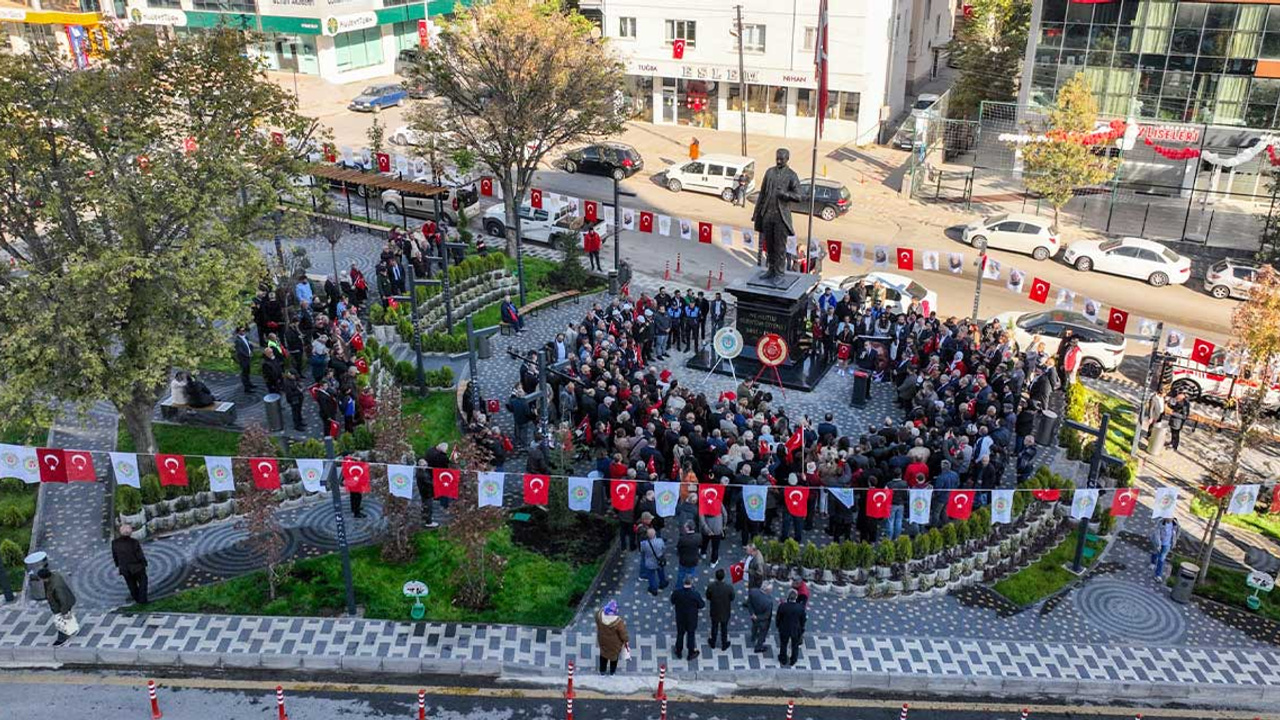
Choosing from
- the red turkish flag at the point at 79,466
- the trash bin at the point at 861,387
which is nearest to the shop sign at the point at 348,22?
the trash bin at the point at 861,387

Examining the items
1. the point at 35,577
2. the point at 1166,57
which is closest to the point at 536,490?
the point at 35,577

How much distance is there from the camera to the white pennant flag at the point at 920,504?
16359 millimetres

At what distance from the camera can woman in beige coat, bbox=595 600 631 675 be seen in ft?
46.0

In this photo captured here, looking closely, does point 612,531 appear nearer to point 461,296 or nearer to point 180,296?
point 180,296

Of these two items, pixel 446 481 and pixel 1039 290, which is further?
pixel 1039 290

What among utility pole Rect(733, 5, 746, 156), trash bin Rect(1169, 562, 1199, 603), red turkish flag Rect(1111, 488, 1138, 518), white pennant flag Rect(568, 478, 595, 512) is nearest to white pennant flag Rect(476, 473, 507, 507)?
white pennant flag Rect(568, 478, 595, 512)

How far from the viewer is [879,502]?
650 inches

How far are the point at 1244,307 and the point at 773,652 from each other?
10596mm

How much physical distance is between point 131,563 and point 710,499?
905cm

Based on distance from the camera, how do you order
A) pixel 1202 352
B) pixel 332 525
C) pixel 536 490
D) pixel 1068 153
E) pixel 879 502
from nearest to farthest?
pixel 879 502, pixel 536 490, pixel 332 525, pixel 1202 352, pixel 1068 153

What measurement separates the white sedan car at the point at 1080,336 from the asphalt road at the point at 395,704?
12614mm

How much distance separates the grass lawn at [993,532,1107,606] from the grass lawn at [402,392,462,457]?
11.2 metres

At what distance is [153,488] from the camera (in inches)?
693

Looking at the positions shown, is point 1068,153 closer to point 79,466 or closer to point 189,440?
point 189,440
